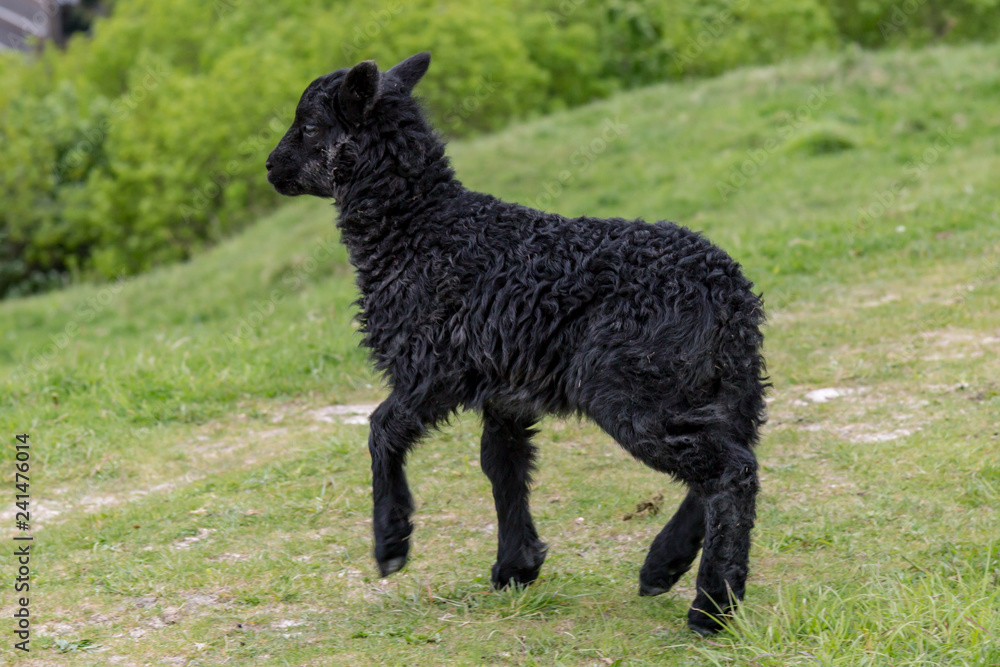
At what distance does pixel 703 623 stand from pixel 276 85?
2195cm

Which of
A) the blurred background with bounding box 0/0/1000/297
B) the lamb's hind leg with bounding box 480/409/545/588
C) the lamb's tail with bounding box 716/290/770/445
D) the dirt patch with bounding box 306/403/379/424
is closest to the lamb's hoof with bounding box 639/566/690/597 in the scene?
the lamb's hind leg with bounding box 480/409/545/588

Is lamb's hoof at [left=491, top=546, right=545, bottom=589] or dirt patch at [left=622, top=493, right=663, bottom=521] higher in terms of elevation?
lamb's hoof at [left=491, top=546, right=545, bottom=589]

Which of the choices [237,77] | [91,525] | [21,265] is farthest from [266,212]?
[91,525]

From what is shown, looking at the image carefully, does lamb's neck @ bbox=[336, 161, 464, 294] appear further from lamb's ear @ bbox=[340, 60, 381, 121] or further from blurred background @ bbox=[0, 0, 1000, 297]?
blurred background @ bbox=[0, 0, 1000, 297]

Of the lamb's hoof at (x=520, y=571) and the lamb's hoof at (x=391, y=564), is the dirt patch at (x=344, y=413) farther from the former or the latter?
the lamb's hoof at (x=391, y=564)

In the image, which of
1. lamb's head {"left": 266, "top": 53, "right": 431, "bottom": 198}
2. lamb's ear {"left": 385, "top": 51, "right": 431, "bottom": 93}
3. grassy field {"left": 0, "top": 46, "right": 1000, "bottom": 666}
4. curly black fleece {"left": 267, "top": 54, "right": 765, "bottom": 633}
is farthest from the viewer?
lamb's ear {"left": 385, "top": 51, "right": 431, "bottom": 93}

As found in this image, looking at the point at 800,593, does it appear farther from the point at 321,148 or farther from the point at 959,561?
the point at 321,148

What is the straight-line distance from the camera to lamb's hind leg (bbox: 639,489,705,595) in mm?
4281

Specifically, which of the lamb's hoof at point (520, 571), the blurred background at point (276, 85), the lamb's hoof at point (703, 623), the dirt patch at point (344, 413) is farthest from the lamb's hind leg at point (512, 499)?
the blurred background at point (276, 85)

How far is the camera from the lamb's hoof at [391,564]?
4340 mm

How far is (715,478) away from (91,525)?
11.6 ft

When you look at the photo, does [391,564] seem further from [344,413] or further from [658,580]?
[344,413]

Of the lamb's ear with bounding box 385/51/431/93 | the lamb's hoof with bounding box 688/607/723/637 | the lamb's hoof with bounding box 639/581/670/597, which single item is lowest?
the lamb's hoof with bounding box 639/581/670/597

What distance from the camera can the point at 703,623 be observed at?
13.3 ft
